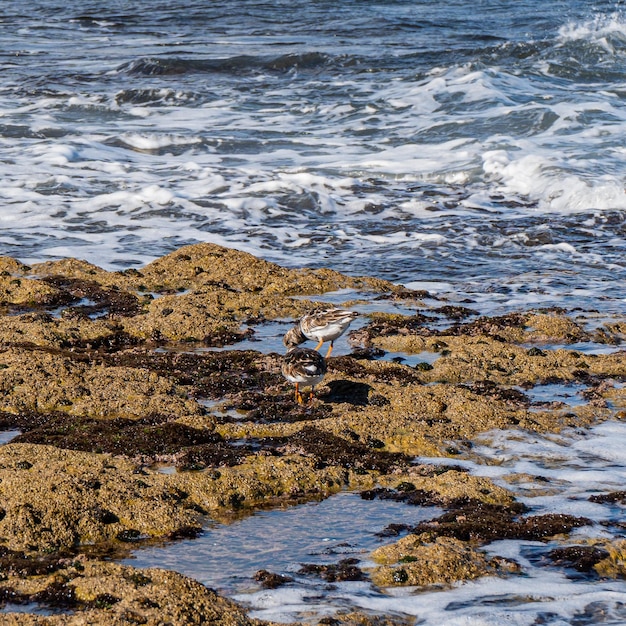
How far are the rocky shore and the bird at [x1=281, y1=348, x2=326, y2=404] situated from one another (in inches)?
10.6

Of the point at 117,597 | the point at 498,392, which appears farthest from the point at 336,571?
the point at 498,392

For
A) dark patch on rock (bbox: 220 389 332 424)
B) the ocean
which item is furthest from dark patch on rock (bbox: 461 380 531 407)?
dark patch on rock (bbox: 220 389 332 424)

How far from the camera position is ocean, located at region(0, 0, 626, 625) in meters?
13.2

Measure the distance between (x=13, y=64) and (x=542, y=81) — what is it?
16.6m

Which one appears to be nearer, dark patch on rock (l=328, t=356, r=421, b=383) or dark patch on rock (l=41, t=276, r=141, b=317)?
dark patch on rock (l=328, t=356, r=421, b=383)

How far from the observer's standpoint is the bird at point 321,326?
908 cm

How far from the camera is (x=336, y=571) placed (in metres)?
5.45

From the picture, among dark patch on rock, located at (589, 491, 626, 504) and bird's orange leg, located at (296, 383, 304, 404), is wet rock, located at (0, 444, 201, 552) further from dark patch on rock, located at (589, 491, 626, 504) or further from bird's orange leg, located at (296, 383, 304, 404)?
dark patch on rock, located at (589, 491, 626, 504)

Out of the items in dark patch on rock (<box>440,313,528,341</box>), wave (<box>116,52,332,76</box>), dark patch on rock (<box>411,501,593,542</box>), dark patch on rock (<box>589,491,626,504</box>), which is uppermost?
wave (<box>116,52,332,76</box>)

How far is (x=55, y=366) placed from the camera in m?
8.26

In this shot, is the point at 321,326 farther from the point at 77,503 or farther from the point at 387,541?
the point at 77,503

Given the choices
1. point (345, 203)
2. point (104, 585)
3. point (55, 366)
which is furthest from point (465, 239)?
point (104, 585)

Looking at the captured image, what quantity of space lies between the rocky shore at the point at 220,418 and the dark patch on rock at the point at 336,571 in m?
0.16

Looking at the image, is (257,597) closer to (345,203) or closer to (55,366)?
(55,366)
